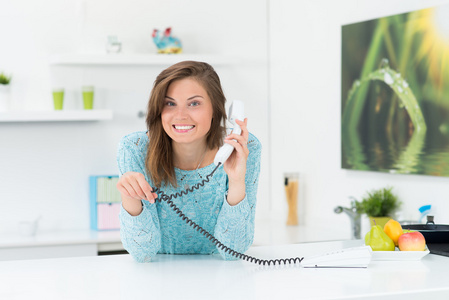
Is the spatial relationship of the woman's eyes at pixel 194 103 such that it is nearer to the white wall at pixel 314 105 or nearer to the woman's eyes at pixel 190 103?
the woman's eyes at pixel 190 103

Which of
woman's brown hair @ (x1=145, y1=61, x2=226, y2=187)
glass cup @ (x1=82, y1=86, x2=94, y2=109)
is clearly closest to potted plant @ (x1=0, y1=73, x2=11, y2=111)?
glass cup @ (x1=82, y1=86, x2=94, y2=109)

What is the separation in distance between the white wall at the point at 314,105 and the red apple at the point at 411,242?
1.22 metres

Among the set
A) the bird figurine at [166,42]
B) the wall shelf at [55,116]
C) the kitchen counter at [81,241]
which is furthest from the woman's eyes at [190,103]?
the bird figurine at [166,42]

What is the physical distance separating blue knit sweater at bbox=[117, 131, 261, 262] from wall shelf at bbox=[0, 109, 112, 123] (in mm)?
1803

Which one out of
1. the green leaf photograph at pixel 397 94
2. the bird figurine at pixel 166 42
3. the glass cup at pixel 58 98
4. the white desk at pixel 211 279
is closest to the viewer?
the white desk at pixel 211 279

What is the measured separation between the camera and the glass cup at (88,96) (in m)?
3.78

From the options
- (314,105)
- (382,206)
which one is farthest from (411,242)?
(314,105)

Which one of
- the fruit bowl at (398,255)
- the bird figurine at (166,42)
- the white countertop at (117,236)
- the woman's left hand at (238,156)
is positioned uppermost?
the bird figurine at (166,42)

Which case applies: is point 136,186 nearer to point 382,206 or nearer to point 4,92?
point 382,206

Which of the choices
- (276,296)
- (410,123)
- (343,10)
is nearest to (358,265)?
(276,296)

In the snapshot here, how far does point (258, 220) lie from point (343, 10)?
147cm

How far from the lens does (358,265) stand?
1.67 metres

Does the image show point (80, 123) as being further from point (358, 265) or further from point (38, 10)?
point (358, 265)

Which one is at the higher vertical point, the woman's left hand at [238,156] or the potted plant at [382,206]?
the woman's left hand at [238,156]
